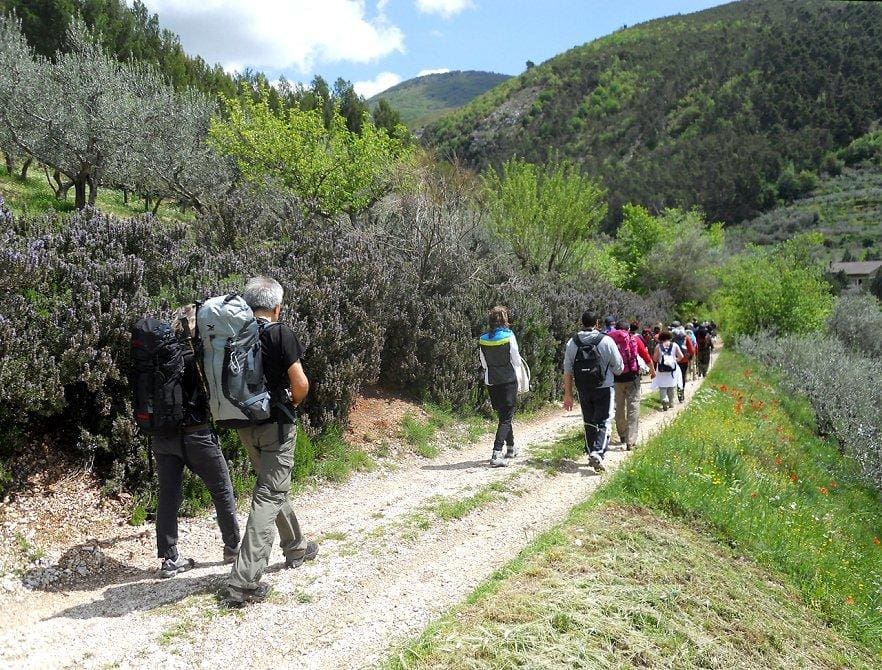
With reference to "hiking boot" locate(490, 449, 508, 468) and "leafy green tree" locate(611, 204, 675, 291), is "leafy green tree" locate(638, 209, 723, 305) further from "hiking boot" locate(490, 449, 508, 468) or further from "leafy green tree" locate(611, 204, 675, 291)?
"hiking boot" locate(490, 449, 508, 468)

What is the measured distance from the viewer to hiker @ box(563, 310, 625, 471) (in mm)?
7742

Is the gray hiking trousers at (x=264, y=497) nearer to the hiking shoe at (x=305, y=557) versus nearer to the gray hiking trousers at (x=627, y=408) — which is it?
the hiking shoe at (x=305, y=557)

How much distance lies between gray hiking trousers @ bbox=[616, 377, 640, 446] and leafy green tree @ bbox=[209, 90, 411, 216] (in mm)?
9170

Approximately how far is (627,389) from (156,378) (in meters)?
6.80

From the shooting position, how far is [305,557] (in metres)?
4.75

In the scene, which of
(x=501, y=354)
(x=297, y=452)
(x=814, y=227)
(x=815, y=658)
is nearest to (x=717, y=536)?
(x=815, y=658)

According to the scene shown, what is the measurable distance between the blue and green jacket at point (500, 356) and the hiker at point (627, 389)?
6.43 feet

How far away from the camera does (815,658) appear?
4930 millimetres

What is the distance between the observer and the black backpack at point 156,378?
4.24 meters

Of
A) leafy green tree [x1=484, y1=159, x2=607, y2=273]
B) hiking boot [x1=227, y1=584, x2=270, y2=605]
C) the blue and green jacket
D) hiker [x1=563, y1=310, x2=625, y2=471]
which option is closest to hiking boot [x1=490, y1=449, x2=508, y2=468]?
the blue and green jacket

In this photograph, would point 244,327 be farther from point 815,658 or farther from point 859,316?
point 859,316

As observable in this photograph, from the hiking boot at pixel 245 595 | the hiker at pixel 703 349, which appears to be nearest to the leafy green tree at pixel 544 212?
the hiker at pixel 703 349

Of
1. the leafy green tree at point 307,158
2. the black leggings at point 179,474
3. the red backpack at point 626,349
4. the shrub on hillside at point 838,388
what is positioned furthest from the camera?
the leafy green tree at point 307,158

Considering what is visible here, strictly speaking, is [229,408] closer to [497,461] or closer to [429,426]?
[497,461]
